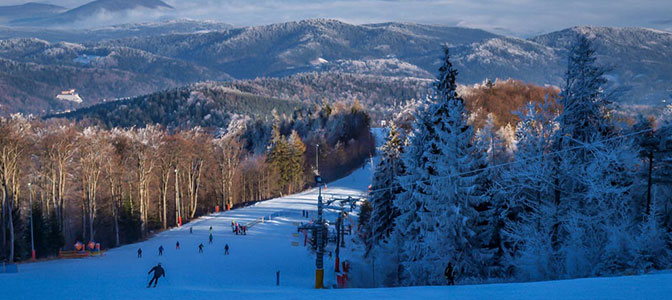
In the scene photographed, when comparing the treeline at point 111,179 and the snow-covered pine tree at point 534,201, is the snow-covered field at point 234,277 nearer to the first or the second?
the treeline at point 111,179

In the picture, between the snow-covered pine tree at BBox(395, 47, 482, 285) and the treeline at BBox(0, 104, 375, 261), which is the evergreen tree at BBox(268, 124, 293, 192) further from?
the snow-covered pine tree at BBox(395, 47, 482, 285)

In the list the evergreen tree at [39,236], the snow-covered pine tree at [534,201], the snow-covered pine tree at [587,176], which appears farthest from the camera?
the evergreen tree at [39,236]

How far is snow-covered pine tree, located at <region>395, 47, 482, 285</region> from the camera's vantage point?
24125mm

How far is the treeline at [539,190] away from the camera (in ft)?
70.9

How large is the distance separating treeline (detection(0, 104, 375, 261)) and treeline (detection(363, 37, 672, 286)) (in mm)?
26671

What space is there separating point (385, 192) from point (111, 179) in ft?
91.3

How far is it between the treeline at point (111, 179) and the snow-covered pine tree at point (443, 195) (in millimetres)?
25516

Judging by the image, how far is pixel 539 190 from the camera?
77.0 ft

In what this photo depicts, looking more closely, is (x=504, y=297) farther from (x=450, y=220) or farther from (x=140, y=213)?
(x=140, y=213)

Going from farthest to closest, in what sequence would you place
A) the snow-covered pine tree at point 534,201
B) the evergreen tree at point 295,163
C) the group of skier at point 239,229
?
the evergreen tree at point 295,163 < the group of skier at point 239,229 < the snow-covered pine tree at point 534,201

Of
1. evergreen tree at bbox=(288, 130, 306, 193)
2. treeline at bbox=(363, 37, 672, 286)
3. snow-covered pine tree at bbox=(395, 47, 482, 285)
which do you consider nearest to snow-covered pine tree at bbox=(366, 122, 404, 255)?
treeline at bbox=(363, 37, 672, 286)

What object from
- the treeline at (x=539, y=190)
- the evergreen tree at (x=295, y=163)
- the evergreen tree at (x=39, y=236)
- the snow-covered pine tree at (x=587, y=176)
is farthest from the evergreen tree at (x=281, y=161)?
the snow-covered pine tree at (x=587, y=176)

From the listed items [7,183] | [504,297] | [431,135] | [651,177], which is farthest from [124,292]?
[7,183]

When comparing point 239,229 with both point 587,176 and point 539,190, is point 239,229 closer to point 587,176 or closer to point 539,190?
point 539,190
